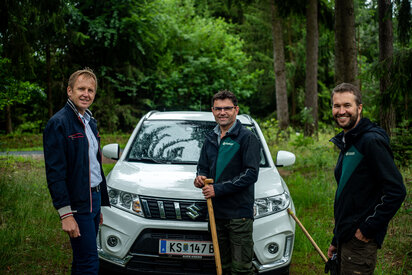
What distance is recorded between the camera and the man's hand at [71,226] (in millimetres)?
2498

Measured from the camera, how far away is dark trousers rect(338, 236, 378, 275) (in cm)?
223

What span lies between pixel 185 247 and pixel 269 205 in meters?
0.88

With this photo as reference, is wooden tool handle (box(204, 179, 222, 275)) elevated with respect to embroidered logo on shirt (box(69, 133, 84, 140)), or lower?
lower

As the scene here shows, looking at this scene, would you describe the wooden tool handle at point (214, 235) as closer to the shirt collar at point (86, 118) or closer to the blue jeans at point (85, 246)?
the blue jeans at point (85, 246)

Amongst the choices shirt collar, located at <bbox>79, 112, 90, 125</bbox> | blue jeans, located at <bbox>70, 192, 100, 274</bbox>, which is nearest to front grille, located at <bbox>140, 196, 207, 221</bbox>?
blue jeans, located at <bbox>70, 192, 100, 274</bbox>

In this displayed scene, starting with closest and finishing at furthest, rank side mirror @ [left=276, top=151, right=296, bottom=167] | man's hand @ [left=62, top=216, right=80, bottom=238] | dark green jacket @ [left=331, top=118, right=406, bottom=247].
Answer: dark green jacket @ [left=331, top=118, right=406, bottom=247] < man's hand @ [left=62, top=216, right=80, bottom=238] < side mirror @ [left=276, top=151, right=296, bottom=167]

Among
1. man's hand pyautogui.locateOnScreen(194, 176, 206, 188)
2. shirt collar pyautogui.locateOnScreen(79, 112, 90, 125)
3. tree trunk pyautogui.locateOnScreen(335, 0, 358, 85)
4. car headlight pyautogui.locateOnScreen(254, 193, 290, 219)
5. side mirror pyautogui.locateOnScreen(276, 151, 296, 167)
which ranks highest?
tree trunk pyautogui.locateOnScreen(335, 0, 358, 85)

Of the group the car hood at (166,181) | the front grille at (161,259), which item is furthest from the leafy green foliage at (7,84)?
the front grille at (161,259)

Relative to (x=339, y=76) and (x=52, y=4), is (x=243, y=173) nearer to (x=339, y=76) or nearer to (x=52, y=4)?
(x=52, y=4)

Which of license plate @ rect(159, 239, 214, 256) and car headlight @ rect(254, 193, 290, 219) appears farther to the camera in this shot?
car headlight @ rect(254, 193, 290, 219)

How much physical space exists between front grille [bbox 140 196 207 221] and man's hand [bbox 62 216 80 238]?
2.82 feet

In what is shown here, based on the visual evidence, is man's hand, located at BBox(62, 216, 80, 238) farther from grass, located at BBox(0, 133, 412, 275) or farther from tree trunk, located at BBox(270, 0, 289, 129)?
tree trunk, located at BBox(270, 0, 289, 129)

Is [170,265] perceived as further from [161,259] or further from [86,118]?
[86,118]

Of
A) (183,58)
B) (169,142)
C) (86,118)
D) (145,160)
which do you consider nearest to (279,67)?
(183,58)
